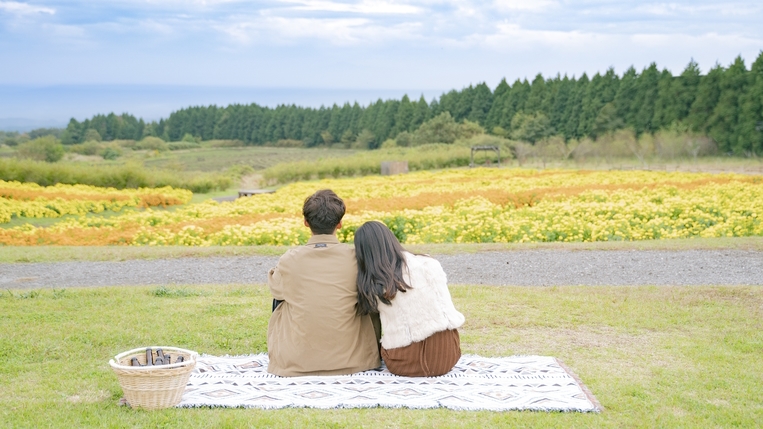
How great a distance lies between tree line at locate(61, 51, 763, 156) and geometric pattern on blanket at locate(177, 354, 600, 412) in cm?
4001

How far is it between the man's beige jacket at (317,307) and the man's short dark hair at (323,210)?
88mm

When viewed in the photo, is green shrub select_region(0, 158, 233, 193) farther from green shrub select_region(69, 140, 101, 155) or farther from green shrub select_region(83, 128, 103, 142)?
green shrub select_region(83, 128, 103, 142)

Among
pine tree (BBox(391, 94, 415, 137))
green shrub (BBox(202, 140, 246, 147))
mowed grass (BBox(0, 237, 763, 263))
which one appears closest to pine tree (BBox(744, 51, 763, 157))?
pine tree (BBox(391, 94, 415, 137))

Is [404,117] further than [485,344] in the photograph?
Yes

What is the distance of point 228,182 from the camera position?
35781 mm

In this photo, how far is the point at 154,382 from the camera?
4199mm

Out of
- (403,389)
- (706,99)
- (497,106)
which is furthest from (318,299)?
(497,106)

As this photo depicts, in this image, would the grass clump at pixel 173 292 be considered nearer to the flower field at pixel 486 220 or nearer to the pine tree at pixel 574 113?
the flower field at pixel 486 220

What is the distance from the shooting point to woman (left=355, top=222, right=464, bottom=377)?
4.80 metres

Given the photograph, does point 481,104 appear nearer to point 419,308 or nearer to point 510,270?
point 510,270

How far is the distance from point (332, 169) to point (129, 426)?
3507 cm

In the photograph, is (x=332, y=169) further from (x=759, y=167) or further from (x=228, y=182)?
(x=759, y=167)

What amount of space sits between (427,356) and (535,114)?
177 ft

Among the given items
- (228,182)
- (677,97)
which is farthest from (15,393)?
(677,97)
